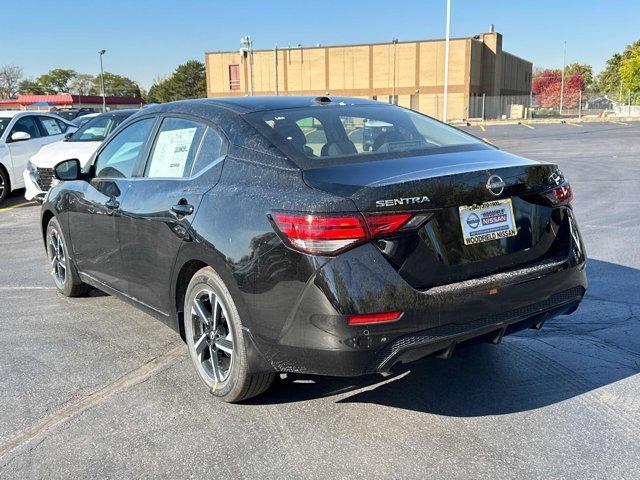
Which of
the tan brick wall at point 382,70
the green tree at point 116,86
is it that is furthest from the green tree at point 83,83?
the tan brick wall at point 382,70

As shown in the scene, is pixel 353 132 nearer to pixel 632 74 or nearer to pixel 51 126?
pixel 51 126

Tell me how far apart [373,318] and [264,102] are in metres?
1.85

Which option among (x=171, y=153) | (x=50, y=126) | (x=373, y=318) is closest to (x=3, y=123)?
(x=50, y=126)

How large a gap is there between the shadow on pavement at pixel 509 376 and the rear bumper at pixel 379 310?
0.54 meters

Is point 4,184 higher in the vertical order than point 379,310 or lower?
lower

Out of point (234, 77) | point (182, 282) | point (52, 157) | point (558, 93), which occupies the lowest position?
point (182, 282)

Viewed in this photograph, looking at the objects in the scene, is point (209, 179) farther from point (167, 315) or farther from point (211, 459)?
point (211, 459)

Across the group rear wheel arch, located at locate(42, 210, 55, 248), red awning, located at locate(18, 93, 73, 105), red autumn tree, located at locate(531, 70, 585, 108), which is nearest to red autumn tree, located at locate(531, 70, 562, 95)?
red autumn tree, located at locate(531, 70, 585, 108)

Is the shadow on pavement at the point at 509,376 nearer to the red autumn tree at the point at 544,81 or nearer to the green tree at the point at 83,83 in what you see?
the red autumn tree at the point at 544,81

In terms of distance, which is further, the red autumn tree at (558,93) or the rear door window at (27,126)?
the red autumn tree at (558,93)

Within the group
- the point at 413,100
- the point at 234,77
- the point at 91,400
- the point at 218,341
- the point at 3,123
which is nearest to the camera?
the point at 218,341

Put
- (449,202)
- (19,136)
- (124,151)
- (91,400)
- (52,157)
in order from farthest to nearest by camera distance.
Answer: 1. (19,136)
2. (52,157)
3. (124,151)
4. (91,400)
5. (449,202)

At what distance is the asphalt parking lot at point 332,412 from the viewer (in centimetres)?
292

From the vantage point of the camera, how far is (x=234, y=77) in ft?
248
